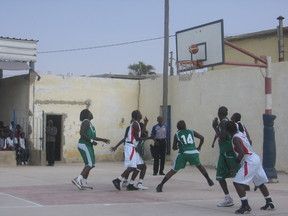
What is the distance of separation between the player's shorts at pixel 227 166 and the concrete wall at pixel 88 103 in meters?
14.0

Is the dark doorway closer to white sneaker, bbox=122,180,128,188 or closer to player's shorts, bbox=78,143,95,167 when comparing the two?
white sneaker, bbox=122,180,128,188

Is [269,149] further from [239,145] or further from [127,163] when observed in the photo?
[239,145]

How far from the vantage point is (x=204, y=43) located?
17656mm

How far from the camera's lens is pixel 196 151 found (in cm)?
1301

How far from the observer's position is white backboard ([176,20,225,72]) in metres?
17.2

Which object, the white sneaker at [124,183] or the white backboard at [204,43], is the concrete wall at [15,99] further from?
the white sneaker at [124,183]

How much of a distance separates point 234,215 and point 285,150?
377 inches

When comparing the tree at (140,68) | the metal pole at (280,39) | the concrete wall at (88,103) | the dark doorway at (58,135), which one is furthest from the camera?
the tree at (140,68)

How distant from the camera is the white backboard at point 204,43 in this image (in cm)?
1719

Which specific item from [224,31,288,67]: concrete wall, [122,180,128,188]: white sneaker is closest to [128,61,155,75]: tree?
[224,31,288,67]: concrete wall

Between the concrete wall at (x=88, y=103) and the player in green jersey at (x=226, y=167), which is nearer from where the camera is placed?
the player in green jersey at (x=226, y=167)

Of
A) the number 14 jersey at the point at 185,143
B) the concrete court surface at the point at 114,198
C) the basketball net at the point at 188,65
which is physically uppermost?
the basketball net at the point at 188,65

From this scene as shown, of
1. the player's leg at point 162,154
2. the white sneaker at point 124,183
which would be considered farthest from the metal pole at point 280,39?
the white sneaker at point 124,183

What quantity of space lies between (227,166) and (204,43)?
7252mm
